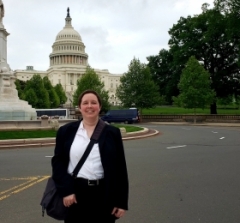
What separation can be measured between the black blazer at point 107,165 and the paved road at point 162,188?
6.52 ft

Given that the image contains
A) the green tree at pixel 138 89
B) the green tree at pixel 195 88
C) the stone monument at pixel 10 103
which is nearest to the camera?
the stone monument at pixel 10 103

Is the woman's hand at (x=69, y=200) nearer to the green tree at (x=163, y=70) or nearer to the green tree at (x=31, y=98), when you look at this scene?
the green tree at (x=163, y=70)

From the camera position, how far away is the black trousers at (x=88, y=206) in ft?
9.97

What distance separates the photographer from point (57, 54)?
143 metres

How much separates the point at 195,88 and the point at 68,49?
108222 mm

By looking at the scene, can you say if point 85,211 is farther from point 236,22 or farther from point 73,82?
point 73,82

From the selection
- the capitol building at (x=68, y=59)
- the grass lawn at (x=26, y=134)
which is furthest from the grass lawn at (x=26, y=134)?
the capitol building at (x=68, y=59)

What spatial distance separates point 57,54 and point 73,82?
13916mm

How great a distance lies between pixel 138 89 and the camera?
155 ft

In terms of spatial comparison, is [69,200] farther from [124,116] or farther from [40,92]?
[40,92]

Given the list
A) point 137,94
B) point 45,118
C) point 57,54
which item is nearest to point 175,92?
point 137,94

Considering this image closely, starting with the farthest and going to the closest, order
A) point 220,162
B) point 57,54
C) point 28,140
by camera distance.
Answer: point 57,54, point 28,140, point 220,162

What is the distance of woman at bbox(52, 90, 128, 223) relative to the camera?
3.04 meters

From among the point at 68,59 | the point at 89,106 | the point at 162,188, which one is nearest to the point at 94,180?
the point at 89,106
